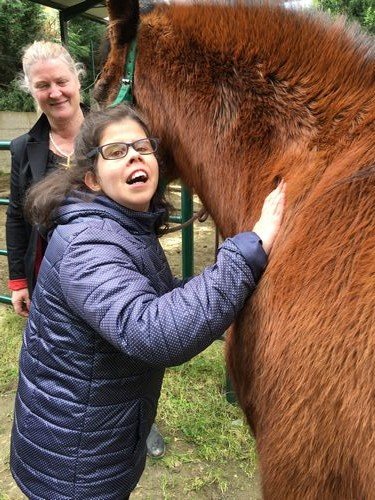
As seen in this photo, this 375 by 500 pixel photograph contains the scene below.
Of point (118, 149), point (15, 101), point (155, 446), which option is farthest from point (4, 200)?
point (15, 101)

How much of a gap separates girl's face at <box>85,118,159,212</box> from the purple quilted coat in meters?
0.04

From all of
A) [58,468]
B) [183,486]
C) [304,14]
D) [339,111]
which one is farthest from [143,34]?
[183,486]

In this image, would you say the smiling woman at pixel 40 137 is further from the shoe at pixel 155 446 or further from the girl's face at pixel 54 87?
the shoe at pixel 155 446

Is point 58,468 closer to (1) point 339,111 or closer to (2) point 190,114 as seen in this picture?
(2) point 190,114

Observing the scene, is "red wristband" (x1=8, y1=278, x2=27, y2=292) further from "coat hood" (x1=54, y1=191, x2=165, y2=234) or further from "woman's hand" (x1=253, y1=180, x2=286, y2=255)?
"woman's hand" (x1=253, y1=180, x2=286, y2=255)

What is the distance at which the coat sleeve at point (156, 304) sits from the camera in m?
1.09

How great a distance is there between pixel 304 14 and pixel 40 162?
1.39m

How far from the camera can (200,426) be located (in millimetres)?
2768

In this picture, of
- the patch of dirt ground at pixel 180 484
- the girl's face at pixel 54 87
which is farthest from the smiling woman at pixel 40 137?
the patch of dirt ground at pixel 180 484

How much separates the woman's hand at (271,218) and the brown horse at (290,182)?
0.02 metres

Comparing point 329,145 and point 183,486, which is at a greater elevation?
point 329,145

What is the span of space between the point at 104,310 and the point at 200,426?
189 centimetres

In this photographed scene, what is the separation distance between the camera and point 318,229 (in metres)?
1.11

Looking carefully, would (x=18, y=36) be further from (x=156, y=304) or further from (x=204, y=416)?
(x=156, y=304)
